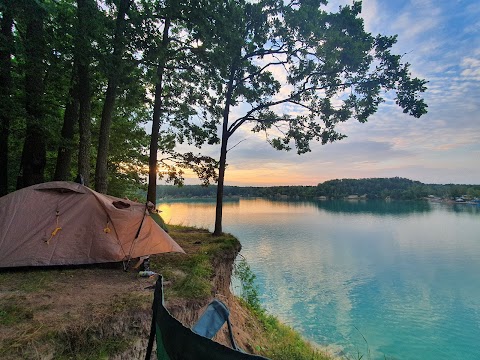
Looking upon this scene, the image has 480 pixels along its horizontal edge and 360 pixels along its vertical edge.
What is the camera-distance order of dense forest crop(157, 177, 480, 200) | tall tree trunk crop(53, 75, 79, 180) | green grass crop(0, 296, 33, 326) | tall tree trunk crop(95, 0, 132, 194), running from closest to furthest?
green grass crop(0, 296, 33, 326) → tall tree trunk crop(95, 0, 132, 194) → tall tree trunk crop(53, 75, 79, 180) → dense forest crop(157, 177, 480, 200)

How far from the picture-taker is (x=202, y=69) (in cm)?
1049

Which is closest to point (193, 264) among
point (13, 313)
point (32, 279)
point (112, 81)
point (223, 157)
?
point (32, 279)

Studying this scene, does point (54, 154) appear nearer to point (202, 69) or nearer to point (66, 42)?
point (66, 42)

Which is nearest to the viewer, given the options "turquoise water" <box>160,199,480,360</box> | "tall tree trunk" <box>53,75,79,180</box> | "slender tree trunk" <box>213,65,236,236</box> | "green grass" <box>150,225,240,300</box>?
"green grass" <box>150,225,240,300</box>

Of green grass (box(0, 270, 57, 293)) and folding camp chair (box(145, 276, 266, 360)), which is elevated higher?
folding camp chair (box(145, 276, 266, 360))

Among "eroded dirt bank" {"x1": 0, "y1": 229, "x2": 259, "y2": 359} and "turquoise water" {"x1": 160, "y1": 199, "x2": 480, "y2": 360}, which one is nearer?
"eroded dirt bank" {"x1": 0, "y1": 229, "x2": 259, "y2": 359}

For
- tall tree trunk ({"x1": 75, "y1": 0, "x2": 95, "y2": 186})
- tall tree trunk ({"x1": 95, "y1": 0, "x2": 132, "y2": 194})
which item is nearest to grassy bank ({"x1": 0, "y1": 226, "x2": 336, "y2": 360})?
tall tree trunk ({"x1": 95, "y1": 0, "x2": 132, "y2": 194})

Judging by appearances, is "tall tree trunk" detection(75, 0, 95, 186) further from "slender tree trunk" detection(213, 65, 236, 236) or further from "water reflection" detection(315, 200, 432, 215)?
"water reflection" detection(315, 200, 432, 215)

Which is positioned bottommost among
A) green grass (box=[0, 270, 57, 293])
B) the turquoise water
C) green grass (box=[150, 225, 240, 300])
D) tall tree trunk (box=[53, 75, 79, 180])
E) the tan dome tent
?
the turquoise water

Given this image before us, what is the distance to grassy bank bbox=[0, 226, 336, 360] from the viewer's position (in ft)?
11.2

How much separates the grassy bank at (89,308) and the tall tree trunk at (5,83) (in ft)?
16.5

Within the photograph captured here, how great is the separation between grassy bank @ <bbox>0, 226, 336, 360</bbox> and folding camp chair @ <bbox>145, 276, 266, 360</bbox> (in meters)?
2.41

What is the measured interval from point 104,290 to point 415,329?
41.2ft

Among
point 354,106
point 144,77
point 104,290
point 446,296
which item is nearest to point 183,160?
point 144,77
